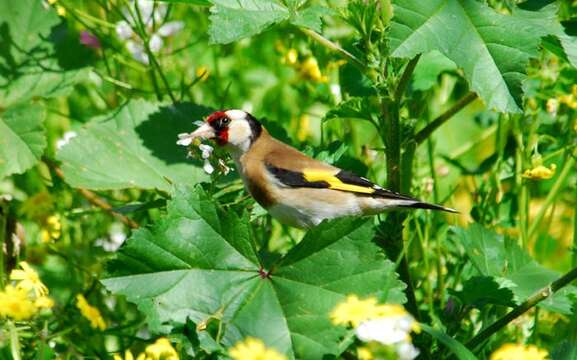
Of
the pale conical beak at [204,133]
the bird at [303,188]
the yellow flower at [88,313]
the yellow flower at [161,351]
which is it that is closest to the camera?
the yellow flower at [161,351]

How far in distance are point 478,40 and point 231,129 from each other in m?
0.80

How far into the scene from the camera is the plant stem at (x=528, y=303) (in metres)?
2.08

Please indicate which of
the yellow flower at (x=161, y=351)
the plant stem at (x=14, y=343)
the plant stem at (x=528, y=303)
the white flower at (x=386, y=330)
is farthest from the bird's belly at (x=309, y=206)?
the white flower at (x=386, y=330)

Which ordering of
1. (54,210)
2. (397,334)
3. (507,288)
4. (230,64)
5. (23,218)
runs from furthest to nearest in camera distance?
(230,64)
(23,218)
(54,210)
(507,288)
(397,334)

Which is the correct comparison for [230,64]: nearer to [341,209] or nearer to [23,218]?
[23,218]

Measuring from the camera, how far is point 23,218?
339 centimetres

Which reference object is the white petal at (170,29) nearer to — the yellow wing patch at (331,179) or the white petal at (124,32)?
the white petal at (124,32)

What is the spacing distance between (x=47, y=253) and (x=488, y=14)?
1562 mm

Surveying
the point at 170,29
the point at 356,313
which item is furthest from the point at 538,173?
→ the point at 170,29

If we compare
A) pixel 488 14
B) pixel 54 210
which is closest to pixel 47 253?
pixel 54 210

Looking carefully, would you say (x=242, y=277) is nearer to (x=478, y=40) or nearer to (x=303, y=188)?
(x=303, y=188)

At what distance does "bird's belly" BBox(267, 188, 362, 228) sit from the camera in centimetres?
245

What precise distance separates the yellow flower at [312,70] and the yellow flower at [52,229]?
0.84m

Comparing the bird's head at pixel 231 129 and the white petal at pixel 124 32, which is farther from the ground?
the white petal at pixel 124 32
